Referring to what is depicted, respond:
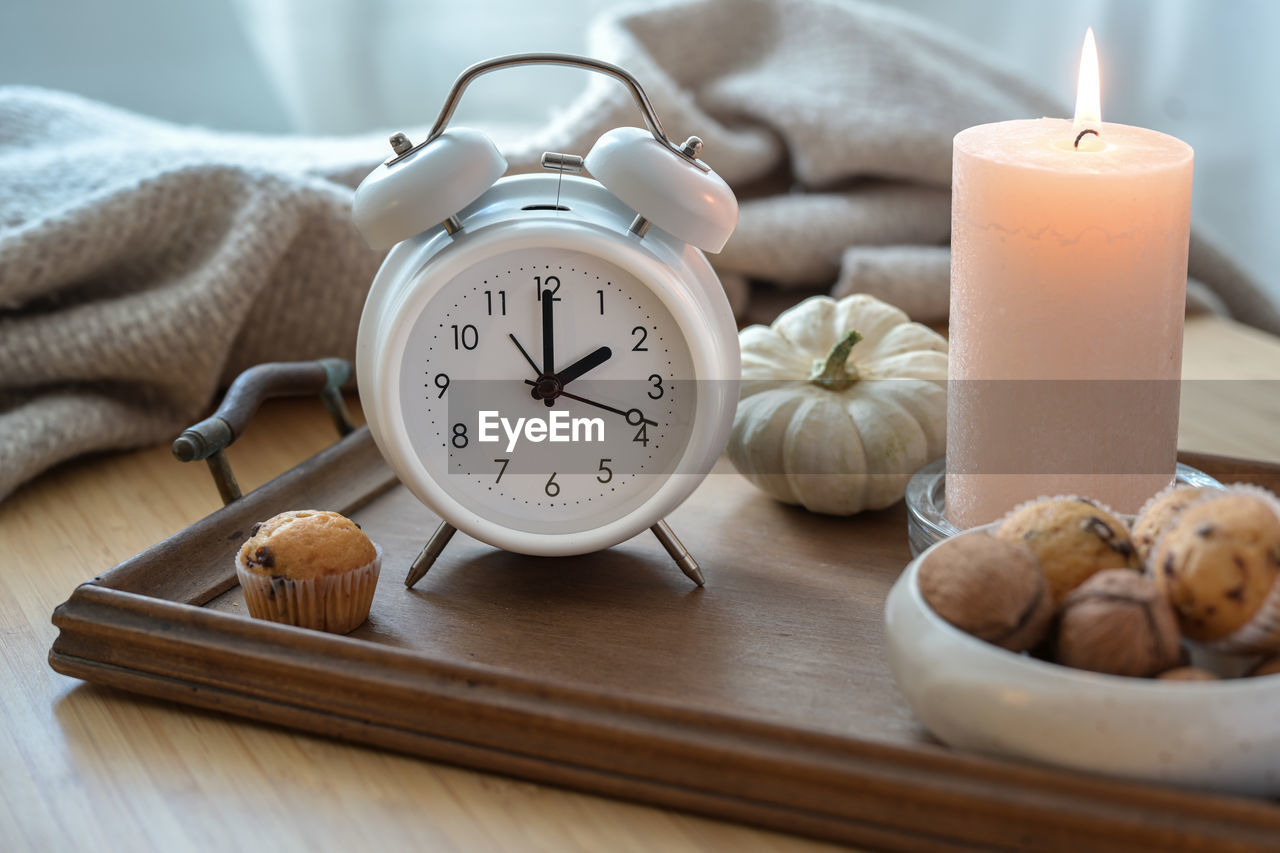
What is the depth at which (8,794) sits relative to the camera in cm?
62

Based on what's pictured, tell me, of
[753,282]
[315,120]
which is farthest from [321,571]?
[315,120]

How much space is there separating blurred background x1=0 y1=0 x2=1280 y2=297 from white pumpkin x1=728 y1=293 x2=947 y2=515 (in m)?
0.97

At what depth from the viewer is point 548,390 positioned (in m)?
0.76

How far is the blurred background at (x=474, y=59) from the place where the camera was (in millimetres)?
1757

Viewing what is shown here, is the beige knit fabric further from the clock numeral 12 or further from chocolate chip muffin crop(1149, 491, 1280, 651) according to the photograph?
chocolate chip muffin crop(1149, 491, 1280, 651)

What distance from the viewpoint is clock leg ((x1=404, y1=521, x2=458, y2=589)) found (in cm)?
78

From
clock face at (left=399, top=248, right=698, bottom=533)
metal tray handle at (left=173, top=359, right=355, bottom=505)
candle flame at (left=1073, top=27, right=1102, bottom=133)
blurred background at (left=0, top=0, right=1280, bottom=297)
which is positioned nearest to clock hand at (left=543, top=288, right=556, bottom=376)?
clock face at (left=399, top=248, right=698, bottom=533)

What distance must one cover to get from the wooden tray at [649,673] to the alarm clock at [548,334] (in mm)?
46

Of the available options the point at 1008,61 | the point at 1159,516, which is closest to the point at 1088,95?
the point at 1159,516

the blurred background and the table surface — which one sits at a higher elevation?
the blurred background

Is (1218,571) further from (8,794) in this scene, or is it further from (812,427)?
(8,794)

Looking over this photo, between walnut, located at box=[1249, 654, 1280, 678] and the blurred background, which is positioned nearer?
walnut, located at box=[1249, 654, 1280, 678]

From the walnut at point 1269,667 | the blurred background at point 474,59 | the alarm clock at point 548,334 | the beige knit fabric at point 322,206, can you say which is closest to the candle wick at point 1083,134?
the alarm clock at point 548,334

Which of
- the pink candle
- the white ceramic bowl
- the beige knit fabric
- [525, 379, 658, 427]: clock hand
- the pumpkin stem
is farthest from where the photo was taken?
the beige knit fabric
